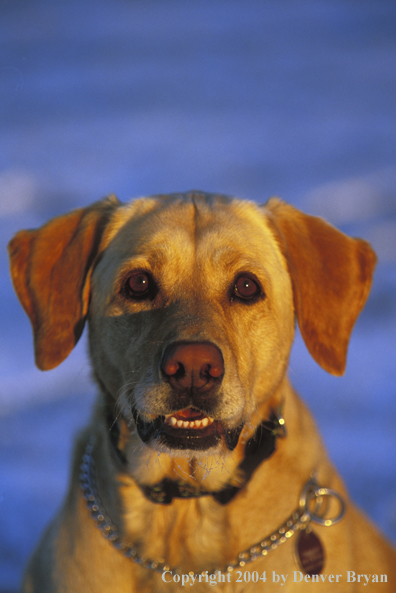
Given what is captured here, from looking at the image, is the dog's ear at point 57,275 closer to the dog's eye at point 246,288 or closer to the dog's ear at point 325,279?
the dog's eye at point 246,288

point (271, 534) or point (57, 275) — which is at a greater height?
point (57, 275)

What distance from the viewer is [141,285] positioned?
239 centimetres

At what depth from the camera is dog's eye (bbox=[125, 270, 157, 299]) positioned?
2387 mm

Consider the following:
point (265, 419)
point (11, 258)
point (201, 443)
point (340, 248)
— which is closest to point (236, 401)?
point (201, 443)

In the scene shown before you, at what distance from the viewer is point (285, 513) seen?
2371mm

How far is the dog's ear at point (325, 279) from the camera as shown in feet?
8.25

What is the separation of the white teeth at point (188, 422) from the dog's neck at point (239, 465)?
287 millimetres

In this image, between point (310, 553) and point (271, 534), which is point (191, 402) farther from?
point (310, 553)

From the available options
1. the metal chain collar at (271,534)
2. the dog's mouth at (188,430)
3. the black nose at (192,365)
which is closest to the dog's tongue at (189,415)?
the dog's mouth at (188,430)

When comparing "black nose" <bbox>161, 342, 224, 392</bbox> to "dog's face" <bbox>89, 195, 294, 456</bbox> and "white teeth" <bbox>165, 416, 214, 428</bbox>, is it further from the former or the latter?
"white teeth" <bbox>165, 416, 214, 428</bbox>

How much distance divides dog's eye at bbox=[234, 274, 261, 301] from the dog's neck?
473 millimetres

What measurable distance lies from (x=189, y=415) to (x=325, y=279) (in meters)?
0.89

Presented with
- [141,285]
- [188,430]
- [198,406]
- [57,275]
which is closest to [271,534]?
[188,430]

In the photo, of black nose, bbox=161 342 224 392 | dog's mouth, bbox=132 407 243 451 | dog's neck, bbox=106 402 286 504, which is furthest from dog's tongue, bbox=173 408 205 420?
dog's neck, bbox=106 402 286 504
